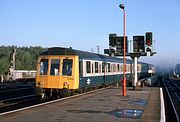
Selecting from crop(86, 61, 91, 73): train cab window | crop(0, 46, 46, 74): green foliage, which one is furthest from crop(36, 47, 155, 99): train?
crop(0, 46, 46, 74): green foliage

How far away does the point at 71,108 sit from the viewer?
15.5 m

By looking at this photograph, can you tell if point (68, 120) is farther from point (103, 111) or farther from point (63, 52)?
point (63, 52)

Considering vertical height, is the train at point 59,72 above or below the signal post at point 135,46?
below

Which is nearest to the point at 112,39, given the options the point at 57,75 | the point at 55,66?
the point at 55,66

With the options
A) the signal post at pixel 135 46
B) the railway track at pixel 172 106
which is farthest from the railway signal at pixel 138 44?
the railway track at pixel 172 106

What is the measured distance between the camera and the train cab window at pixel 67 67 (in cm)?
2121

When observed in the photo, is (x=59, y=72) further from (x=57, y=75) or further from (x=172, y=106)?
(x=172, y=106)

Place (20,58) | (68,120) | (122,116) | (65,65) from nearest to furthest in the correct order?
(68,120)
(122,116)
(65,65)
(20,58)

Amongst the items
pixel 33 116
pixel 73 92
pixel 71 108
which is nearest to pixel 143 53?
pixel 73 92

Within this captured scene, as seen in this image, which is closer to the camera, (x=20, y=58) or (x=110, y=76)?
(x=110, y=76)

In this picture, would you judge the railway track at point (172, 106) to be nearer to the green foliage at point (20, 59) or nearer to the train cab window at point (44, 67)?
the train cab window at point (44, 67)

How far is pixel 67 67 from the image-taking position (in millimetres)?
21312

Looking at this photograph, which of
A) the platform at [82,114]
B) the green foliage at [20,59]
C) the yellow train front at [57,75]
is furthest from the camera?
the green foliage at [20,59]

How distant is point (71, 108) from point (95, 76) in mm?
11289
